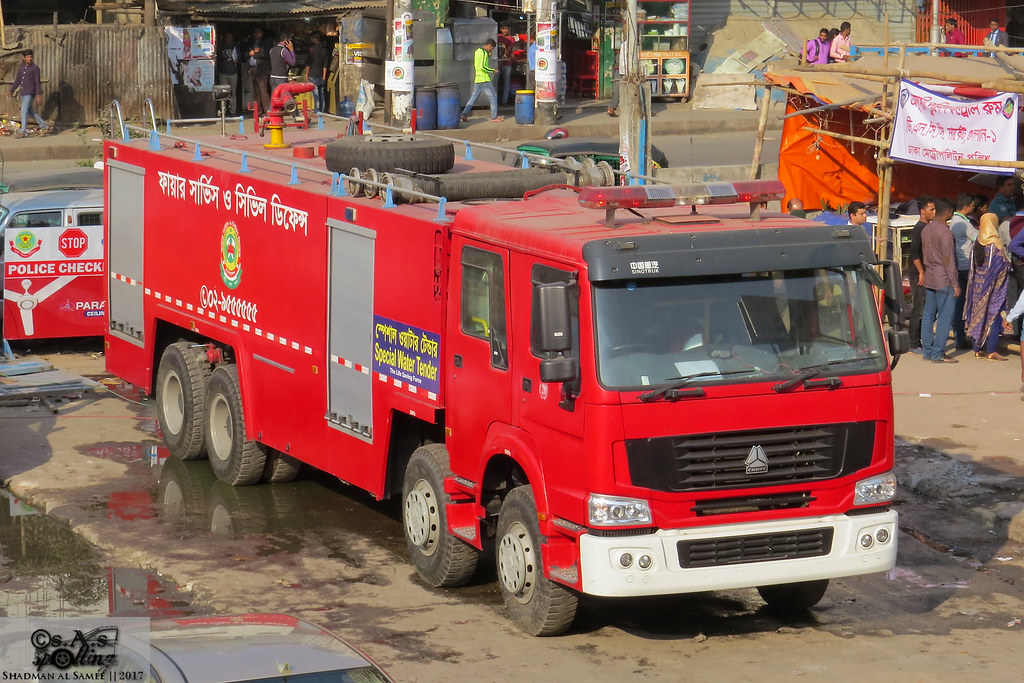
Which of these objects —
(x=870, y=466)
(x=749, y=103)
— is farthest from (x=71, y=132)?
(x=870, y=466)

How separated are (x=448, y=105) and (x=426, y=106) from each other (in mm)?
450

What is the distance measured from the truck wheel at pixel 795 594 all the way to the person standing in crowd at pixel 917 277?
7161 mm

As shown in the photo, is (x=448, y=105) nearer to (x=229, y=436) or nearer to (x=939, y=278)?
(x=939, y=278)

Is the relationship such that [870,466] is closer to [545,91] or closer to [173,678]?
[173,678]

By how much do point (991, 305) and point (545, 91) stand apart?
16059 millimetres

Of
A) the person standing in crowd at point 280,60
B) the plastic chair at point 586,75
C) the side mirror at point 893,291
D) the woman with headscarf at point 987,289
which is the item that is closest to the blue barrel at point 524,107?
the plastic chair at point 586,75

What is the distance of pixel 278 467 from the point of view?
12047mm

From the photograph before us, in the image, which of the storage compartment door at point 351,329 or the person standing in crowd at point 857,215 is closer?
the storage compartment door at point 351,329

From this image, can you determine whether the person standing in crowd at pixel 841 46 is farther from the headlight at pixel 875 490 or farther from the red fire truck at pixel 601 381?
the headlight at pixel 875 490

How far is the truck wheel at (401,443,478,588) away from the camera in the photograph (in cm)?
913

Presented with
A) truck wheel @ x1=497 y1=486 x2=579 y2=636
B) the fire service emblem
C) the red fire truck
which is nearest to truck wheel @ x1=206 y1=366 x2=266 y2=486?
the fire service emblem

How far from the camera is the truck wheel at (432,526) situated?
9133mm

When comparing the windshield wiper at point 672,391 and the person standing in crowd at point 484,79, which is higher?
the person standing in crowd at point 484,79

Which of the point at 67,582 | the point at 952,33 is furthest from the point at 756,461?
the point at 952,33
